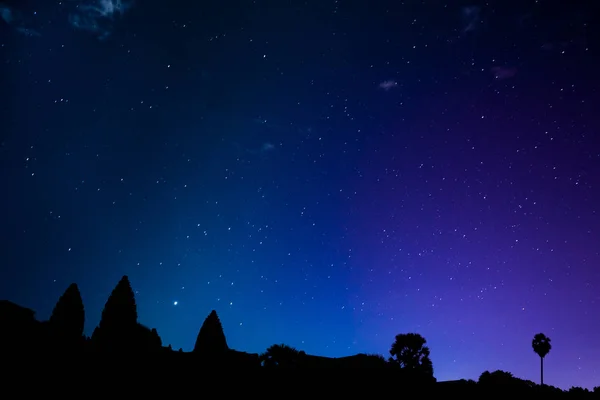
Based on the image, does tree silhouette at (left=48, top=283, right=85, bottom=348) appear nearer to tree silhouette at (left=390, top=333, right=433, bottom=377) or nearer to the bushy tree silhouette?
the bushy tree silhouette

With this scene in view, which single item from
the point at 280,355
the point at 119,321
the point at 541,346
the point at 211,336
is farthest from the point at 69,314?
the point at 541,346

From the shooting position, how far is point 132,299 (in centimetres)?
2734

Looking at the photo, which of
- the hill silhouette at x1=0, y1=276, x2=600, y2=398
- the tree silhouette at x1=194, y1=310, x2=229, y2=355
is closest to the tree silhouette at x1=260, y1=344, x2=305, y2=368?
the hill silhouette at x1=0, y1=276, x2=600, y2=398

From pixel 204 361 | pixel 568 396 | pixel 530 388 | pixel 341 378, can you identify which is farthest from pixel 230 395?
pixel 568 396

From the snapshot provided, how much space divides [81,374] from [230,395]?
4.85 meters

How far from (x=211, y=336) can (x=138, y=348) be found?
6222 millimetres

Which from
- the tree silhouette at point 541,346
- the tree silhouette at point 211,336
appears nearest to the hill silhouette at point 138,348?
the tree silhouette at point 211,336

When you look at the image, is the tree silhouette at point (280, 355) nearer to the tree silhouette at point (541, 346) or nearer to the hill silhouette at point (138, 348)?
the hill silhouette at point (138, 348)

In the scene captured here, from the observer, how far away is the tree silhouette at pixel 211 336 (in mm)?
27891

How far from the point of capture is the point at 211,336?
28344mm

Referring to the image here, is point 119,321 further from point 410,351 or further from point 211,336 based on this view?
point 410,351

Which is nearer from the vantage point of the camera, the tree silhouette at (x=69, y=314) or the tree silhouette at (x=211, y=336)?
the tree silhouette at (x=211, y=336)

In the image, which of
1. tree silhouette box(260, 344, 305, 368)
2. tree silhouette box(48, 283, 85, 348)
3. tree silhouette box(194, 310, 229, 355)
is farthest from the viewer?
tree silhouette box(260, 344, 305, 368)

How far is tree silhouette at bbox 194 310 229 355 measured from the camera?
27891 millimetres
